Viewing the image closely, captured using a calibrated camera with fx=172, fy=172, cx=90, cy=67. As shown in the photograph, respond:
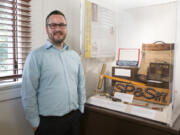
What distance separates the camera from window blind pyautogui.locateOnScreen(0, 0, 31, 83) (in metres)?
1.26

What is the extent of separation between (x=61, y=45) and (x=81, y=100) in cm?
49

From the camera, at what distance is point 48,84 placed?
1.23m

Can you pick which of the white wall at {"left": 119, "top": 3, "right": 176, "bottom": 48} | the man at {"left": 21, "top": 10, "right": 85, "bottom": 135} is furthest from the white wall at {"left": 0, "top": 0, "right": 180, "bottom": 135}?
the man at {"left": 21, "top": 10, "right": 85, "bottom": 135}

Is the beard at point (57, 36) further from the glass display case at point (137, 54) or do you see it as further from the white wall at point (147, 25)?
the white wall at point (147, 25)

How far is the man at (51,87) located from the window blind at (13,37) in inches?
7.3

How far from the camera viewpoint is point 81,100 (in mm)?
1470

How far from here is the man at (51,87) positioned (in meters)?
1.18

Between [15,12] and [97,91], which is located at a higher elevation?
[15,12]

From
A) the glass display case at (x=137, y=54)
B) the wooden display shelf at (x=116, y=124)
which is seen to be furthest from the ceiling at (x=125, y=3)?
the wooden display shelf at (x=116, y=124)

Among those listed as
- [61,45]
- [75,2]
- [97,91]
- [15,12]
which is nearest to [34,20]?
[15,12]

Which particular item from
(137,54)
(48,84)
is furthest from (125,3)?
(48,84)

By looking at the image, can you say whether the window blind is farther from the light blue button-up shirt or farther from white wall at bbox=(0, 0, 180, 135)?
the light blue button-up shirt

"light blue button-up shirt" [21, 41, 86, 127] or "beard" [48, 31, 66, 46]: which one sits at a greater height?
"beard" [48, 31, 66, 46]

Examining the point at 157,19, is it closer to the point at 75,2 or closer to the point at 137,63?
the point at 137,63
